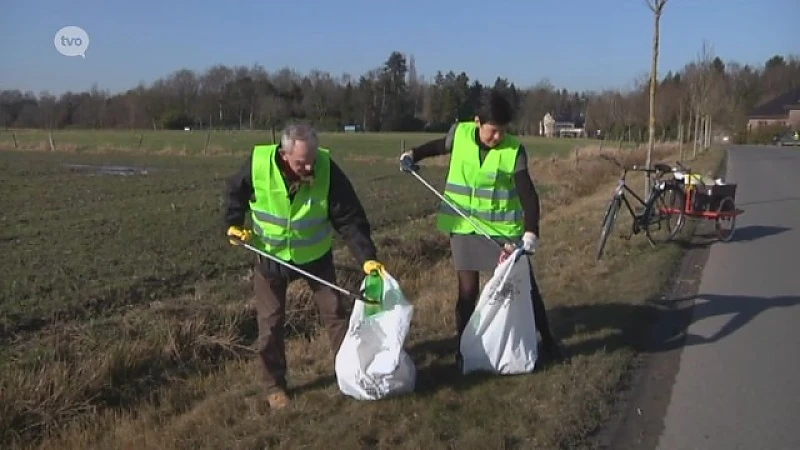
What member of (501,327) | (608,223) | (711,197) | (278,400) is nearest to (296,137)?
(278,400)

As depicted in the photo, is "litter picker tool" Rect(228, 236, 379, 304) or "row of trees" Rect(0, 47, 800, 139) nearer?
"litter picker tool" Rect(228, 236, 379, 304)

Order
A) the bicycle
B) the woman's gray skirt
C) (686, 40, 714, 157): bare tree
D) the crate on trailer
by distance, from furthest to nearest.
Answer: (686, 40, 714, 157): bare tree, the crate on trailer, the bicycle, the woman's gray skirt

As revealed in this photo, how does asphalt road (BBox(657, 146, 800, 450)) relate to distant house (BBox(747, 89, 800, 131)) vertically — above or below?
below

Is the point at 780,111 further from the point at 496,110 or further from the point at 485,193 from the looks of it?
the point at 496,110

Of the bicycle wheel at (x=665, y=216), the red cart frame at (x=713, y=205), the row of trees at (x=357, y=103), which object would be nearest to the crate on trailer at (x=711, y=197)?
the red cart frame at (x=713, y=205)

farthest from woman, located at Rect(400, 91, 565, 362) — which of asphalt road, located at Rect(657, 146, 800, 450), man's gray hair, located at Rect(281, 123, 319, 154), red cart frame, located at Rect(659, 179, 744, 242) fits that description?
red cart frame, located at Rect(659, 179, 744, 242)

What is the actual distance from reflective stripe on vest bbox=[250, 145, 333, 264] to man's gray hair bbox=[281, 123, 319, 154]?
0.43 feet

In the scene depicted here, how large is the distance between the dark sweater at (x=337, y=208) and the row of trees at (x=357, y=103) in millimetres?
30350

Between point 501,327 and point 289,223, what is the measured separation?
1539mm

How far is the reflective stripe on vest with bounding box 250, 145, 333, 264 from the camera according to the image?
4727mm

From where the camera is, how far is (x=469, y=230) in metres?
5.52

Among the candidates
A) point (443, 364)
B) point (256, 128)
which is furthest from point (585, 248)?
point (256, 128)

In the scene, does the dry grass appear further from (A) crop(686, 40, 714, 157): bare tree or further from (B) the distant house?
(B) the distant house

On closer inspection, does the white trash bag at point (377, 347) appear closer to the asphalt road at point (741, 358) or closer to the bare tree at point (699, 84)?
the asphalt road at point (741, 358)
